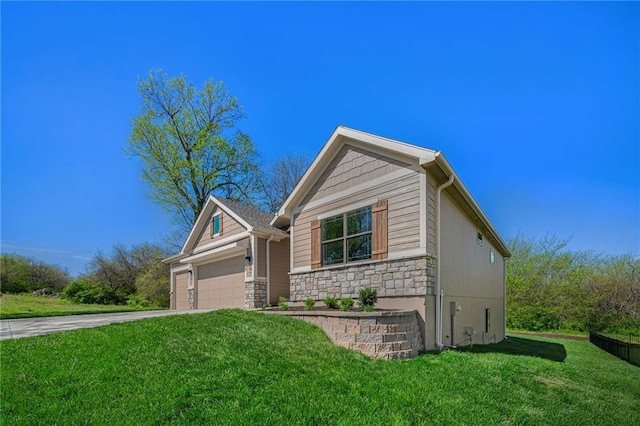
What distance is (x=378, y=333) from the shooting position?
647 cm

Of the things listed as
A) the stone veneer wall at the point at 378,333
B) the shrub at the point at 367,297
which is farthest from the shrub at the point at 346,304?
the stone veneer wall at the point at 378,333

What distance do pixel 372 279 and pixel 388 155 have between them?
305 centimetres

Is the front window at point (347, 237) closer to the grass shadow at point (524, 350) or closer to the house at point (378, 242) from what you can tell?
the house at point (378, 242)

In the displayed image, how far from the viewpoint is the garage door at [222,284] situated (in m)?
13.2

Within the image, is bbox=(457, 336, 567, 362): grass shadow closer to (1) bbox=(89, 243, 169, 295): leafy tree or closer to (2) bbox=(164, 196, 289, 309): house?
(2) bbox=(164, 196, 289, 309): house

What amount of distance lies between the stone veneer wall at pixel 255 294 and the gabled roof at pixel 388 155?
7.30 ft

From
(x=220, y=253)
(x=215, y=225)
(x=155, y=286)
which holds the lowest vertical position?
(x=155, y=286)

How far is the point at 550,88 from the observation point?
9.85m

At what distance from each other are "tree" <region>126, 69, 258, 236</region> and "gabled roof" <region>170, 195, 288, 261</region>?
549cm

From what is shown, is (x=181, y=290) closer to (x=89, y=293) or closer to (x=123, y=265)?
(x=89, y=293)

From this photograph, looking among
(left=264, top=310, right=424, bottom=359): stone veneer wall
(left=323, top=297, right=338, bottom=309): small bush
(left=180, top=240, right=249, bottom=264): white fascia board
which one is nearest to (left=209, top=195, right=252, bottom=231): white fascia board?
(left=180, top=240, right=249, bottom=264): white fascia board

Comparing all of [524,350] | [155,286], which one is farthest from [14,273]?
[524,350]

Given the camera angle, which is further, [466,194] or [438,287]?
[466,194]

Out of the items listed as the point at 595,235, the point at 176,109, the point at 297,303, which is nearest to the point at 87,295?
the point at 176,109
